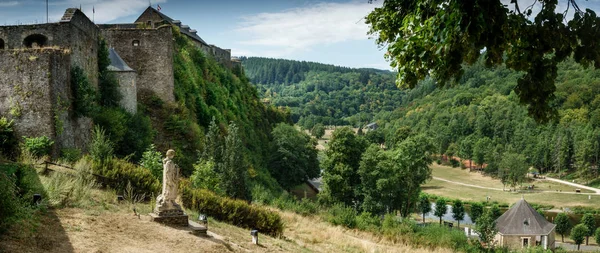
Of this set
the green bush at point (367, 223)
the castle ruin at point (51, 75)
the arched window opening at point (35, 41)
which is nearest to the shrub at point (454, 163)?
the green bush at point (367, 223)

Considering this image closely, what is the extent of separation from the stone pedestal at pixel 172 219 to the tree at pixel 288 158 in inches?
1257

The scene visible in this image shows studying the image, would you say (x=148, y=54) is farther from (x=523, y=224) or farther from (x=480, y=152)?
(x=480, y=152)

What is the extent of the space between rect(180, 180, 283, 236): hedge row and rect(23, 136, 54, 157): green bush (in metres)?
5.33

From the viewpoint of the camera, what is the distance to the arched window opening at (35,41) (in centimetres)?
2208

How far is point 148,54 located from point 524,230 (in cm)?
3740

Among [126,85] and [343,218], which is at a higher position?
[126,85]

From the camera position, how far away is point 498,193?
82562 mm

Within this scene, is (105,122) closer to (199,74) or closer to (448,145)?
(199,74)

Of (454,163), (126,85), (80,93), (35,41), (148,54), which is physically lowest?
(454,163)

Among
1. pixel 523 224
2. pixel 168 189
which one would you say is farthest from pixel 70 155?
pixel 523 224

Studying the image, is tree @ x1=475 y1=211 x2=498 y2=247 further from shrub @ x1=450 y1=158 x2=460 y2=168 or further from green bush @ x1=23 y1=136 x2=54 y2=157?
shrub @ x1=450 y1=158 x2=460 y2=168

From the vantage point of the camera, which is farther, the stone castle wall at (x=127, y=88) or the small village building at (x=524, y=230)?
the small village building at (x=524, y=230)

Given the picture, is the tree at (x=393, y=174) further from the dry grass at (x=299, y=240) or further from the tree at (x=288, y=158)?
the dry grass at (x=299, y=240)

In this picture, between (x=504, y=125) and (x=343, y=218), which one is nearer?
(x=343, y=218)
